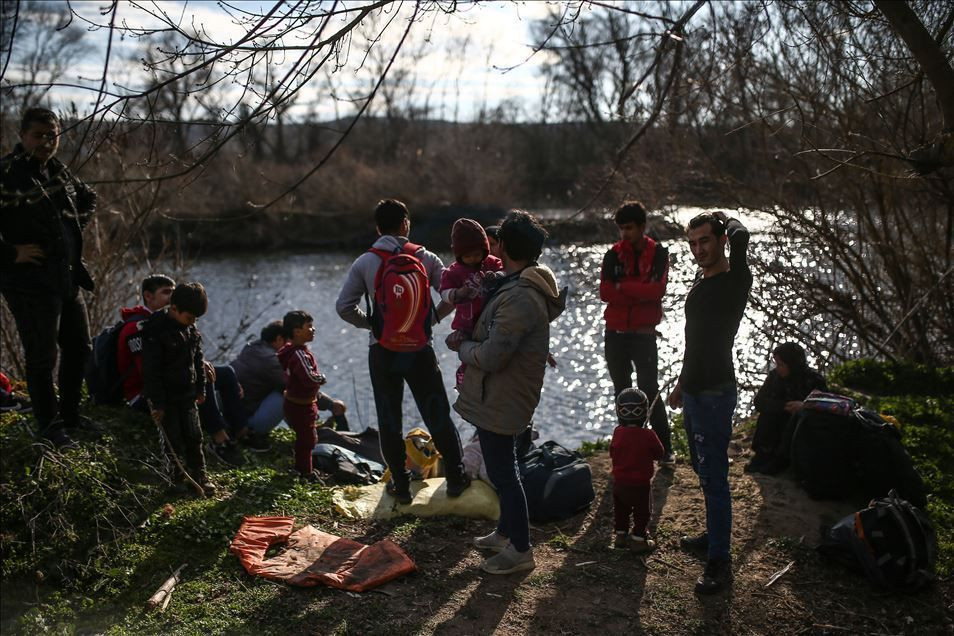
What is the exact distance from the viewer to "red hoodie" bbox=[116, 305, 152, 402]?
6.31 metres

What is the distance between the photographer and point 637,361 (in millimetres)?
6027

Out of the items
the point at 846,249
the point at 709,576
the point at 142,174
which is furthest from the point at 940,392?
the point at 142,174

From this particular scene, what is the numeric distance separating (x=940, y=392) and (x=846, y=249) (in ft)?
7.44

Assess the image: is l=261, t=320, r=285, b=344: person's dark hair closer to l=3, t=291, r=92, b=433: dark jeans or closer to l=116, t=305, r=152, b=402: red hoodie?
l=116, t=305, r=152, b=402: red hoodie

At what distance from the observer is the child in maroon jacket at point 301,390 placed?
20.6 ft

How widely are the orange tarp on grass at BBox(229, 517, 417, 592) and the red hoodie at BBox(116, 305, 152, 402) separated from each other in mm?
1978

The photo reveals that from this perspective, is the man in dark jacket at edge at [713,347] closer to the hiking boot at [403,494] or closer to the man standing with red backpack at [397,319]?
the man standing with red backpack at [397,319]

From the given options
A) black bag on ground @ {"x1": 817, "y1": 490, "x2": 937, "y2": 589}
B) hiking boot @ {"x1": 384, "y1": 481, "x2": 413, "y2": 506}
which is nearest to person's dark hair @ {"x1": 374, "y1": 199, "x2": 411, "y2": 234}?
hiking boot @ {"x1": 384, "y1": 481, "x2": 413, "y2": 506}

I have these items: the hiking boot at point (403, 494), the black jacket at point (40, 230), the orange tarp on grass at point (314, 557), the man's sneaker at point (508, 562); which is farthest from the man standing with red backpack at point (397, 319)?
the black jacket at point (40, 230)

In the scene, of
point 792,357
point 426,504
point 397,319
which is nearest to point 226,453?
point 426,504

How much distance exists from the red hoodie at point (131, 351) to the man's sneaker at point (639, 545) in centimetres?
375

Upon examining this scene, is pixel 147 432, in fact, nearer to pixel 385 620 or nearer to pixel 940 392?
pixel 385 620

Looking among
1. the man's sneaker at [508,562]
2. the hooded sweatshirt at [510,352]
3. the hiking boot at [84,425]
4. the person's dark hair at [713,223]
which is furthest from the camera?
the hiking boot at [84,425]

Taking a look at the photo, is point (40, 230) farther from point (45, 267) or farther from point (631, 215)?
point (631, 215)
